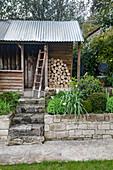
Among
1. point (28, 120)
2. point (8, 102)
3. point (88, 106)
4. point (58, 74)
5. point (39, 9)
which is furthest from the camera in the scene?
point (39, 9)

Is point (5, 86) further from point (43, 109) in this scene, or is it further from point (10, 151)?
point (10, 151)

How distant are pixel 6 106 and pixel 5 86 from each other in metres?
2.04

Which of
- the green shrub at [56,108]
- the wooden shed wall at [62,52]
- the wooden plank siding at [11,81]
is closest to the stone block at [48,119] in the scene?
the green shrub at [56,108]

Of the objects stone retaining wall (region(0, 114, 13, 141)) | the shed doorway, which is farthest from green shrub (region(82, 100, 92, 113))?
the shed doorway

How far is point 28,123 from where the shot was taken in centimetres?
511

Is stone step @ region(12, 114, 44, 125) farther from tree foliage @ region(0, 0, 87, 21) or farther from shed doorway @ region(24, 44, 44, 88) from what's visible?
tree foliage @ region(0, 0, 87, 21)

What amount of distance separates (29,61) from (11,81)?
6.55 feet

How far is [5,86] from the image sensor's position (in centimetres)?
712

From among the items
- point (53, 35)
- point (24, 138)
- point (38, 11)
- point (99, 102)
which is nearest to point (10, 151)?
point (24, 138)

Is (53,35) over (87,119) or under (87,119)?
over

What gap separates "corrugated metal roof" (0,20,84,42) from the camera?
7072mm

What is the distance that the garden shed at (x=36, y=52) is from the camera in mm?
7090

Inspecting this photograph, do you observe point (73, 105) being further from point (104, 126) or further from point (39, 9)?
point (39, 9)

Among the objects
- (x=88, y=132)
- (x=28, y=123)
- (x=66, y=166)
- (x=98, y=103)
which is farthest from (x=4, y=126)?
(x=98, y=103)
